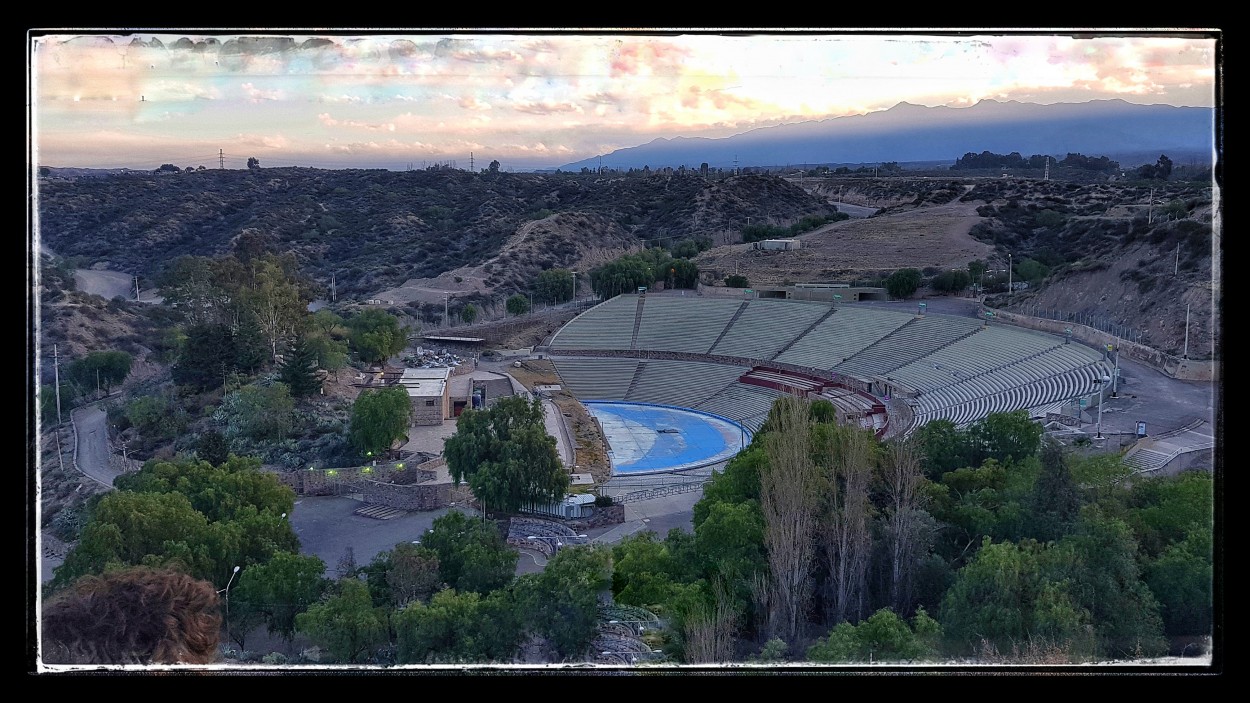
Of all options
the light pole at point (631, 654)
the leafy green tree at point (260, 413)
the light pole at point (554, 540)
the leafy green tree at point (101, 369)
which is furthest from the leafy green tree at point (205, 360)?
the light pole at point (631, 654)

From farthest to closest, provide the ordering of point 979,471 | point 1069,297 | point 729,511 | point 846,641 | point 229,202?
point 229,202
point 1069,297
point 979,471
point 729,511
point 846,641

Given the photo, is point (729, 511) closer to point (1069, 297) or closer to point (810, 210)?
point (1069, 297)

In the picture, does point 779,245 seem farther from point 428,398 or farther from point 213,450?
point 213,450

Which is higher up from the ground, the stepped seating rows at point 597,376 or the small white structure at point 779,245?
the small white structure at point 779,245

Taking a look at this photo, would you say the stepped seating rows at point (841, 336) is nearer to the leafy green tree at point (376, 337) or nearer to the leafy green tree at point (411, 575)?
the leafy green tree at point (376, 337)

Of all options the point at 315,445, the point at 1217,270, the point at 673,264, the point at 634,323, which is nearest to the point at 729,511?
the point at 1217,270
